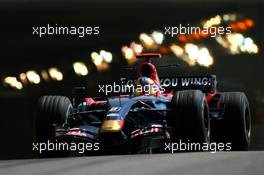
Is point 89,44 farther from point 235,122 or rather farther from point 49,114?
point 235,122

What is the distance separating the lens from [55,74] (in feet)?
12.9

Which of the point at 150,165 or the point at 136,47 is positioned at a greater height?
the point at 136,47

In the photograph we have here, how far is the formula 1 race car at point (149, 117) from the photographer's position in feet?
12.7

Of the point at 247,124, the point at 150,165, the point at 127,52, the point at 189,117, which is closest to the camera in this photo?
the point at 150,165

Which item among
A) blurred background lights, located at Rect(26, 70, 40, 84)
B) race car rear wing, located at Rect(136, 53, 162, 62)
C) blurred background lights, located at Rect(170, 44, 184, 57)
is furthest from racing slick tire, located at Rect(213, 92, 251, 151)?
blurred background lights, located at Rect(26, 70, 40, 84)

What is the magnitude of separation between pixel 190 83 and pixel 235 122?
437 mm

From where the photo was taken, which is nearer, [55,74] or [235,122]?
[55,74]

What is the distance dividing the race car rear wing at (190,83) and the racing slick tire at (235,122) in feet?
0.50

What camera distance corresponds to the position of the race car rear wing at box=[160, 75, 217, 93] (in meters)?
3.98

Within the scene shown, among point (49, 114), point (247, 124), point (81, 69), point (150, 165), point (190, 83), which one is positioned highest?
point (81, 69)

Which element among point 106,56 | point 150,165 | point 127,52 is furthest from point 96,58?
point 150,165

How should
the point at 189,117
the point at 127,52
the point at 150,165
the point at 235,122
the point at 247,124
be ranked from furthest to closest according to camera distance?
the point at 235,122 < the point at 247,124 < the point at 127,52 < the point at 189,117 < the point at 150,165
